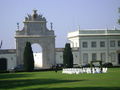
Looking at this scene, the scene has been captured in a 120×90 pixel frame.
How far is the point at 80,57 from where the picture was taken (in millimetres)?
73000

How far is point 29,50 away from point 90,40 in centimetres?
1841

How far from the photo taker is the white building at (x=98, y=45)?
73.6m

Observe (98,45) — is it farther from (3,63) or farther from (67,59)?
(3,63)

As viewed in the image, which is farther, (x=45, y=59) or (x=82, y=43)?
(x=82, y=43)

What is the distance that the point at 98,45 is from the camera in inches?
2923

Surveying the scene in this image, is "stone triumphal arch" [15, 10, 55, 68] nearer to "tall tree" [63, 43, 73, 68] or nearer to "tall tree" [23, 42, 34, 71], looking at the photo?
"tall tree" [63, 43, 73, 68]

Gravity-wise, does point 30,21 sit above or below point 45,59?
above

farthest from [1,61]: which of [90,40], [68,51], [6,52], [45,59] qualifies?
[90,40]

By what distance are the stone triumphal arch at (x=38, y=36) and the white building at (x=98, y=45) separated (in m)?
6.70

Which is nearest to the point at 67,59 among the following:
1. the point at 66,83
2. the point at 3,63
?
the point at 3,63

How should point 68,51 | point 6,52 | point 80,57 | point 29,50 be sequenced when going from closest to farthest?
1. point 29,50
2. point 68,51
3. point 6,52
4. point 80,57

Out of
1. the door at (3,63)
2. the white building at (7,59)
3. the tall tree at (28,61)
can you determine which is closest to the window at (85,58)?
the white building at (7,59)

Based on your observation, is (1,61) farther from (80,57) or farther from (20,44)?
(80,57)

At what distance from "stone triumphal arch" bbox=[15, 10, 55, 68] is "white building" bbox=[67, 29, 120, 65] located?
6705 millimetres
